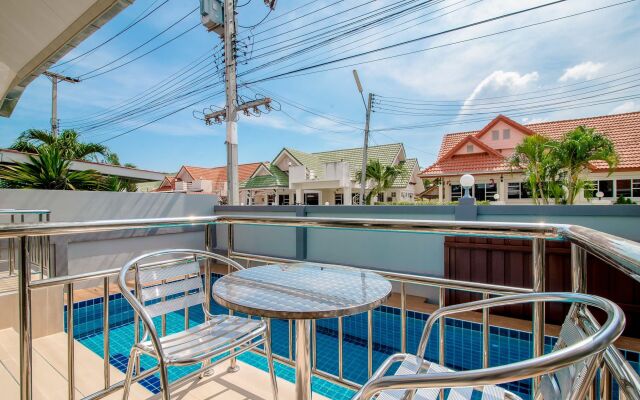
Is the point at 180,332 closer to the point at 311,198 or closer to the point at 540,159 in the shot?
the point at 540,159

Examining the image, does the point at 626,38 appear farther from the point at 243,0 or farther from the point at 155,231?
the point at 155,231

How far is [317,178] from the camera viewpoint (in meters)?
21.2

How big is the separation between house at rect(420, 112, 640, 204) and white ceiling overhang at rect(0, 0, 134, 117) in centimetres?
1560

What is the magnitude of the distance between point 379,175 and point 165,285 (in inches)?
778

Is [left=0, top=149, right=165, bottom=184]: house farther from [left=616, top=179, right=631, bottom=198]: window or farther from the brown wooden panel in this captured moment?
[left=616, top=179, right=631, bottom=198]: window

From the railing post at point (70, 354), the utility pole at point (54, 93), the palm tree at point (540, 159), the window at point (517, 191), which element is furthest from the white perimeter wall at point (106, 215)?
the window at point (517, 191)

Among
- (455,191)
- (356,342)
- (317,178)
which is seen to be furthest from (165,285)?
(317,178)

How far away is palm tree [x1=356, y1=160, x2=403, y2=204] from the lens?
2095 cm

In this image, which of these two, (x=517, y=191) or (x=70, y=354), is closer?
(x=70, y=354)

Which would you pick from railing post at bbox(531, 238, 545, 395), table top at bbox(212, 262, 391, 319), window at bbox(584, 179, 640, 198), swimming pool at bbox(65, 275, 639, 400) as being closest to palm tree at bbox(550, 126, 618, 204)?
window at bbox(584, 179, 640, 198)

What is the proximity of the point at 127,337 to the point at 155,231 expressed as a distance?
3.33m

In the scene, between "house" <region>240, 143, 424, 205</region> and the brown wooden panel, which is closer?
the brown wooden panel

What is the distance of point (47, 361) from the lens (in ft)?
8.98

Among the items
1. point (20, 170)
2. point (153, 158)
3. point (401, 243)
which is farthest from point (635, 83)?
point (153, 158)
